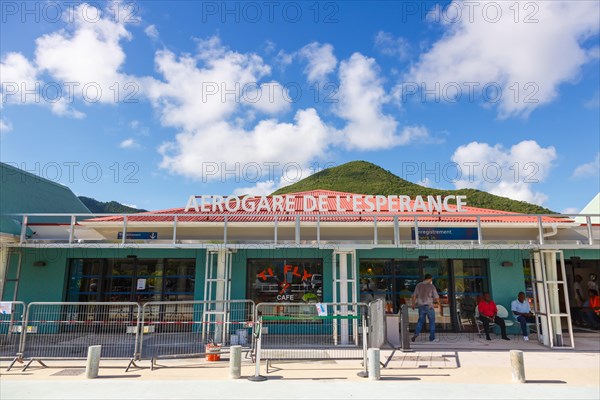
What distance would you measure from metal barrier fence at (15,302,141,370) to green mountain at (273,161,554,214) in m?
53.4

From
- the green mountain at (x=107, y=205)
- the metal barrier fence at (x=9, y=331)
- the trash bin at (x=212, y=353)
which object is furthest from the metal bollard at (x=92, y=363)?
the green mountain at (x=107, y=205)

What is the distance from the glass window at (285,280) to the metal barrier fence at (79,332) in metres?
3.74

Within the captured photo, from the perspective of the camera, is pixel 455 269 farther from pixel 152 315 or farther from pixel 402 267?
pixel 152 315

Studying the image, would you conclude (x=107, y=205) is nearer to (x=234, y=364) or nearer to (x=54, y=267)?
(x=54, y=267)

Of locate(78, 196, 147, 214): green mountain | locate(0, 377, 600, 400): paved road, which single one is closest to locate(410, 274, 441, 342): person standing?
locate(0, 377, 600, 400): paved road

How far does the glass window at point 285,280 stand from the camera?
43.4ft

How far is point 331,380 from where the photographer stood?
7.54 metres

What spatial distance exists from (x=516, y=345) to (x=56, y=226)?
47.5ft

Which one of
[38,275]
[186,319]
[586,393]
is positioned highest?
[38,275]

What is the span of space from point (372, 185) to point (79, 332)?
2518 inches

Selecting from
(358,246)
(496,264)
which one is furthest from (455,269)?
(358,246)

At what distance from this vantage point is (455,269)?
1329 cm

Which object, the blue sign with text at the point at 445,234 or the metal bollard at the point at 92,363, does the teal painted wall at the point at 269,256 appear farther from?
the metal bollard at the point at 92,363

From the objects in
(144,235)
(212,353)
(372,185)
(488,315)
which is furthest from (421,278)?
(372,185)
